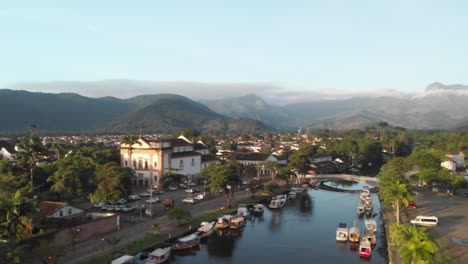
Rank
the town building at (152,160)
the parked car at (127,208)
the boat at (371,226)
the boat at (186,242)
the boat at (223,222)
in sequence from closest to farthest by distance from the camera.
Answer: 1. the boat at (186,242)
2. the boat at (371,226)
3. the boat at (223,222)
4. the parked car at (127,208)
5. the town building at (152,160)

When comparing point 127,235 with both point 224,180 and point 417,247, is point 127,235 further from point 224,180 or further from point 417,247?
point 417,247

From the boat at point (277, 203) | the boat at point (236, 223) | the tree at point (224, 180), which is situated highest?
the tree at point (224, 180)

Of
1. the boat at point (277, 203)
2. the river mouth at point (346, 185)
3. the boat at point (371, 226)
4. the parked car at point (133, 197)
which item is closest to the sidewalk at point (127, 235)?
the boat at point (277, 203)

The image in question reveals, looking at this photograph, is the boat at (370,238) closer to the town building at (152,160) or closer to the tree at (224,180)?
the tree at (224,180)

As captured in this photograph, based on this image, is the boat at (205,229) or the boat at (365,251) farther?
the boat at (205,229)

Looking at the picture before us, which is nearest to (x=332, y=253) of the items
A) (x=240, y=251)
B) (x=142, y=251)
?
(x=240, y=251)
